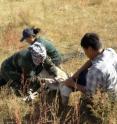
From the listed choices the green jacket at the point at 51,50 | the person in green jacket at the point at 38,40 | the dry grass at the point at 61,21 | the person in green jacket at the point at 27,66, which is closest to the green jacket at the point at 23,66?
the person in green jacket at the point at 27,66

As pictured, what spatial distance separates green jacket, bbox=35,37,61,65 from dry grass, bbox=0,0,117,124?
2.51 ft

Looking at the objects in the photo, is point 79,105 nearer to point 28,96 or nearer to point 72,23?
point 28,96

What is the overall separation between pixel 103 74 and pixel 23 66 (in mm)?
1747

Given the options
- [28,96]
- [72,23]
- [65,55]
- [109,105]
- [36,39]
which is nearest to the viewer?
[109,105]

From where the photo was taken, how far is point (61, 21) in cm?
1200

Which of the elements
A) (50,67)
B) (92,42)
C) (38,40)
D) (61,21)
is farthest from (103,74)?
(61,21)

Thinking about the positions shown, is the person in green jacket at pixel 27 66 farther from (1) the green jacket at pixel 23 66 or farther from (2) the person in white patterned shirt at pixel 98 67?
(2) the person in white patterned shirt at pixel 98 67

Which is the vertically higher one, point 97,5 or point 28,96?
point 97,5

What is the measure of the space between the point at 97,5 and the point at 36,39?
6.05 metres

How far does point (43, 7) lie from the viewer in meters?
13.2

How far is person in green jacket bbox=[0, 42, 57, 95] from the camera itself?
23.1ft

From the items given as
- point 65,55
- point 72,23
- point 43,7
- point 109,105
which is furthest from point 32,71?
point 43,7

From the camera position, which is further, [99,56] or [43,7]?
[43,7]

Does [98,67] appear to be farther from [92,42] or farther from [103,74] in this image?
[92,42]
